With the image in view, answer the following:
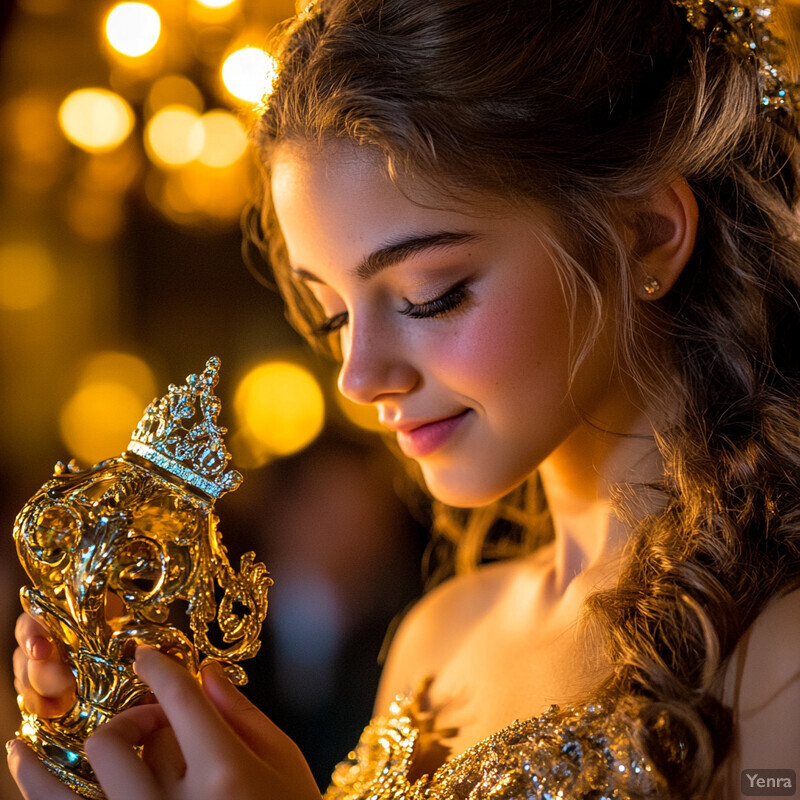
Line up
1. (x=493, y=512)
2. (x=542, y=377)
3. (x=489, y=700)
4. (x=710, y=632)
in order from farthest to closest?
(x=493, y=512), (x=489, y=700), (x=542, y=377), (x=710, y=632)

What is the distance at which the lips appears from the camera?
3.15ft

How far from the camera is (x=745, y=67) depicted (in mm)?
1022

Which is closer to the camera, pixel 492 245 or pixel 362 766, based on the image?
pixel 492 245

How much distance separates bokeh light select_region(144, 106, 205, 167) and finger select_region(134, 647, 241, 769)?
56.4 inches

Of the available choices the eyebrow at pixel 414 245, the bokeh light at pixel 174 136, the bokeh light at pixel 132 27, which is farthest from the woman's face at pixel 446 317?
the bokeh light at pixel 174 136

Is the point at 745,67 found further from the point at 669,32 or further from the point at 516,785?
the point at 516,785

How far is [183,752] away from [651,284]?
640 mm

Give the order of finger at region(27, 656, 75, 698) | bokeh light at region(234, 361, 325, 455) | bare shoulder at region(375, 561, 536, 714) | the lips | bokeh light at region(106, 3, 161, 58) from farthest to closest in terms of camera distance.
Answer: bokeh light at region(234, 361, 325, 455) → bokeh light at region(106, 3, 161, 58) → bare shoulder at region(375, 561, 536, 714) → the lips → finger at region(27, 656, 75, 698)

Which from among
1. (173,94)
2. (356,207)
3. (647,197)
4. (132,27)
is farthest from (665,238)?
(173,94)

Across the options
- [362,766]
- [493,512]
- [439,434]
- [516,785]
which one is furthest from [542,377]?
[493,512]

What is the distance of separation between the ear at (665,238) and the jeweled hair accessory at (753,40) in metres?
0.17

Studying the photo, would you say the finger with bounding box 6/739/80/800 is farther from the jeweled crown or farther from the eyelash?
the eyelash

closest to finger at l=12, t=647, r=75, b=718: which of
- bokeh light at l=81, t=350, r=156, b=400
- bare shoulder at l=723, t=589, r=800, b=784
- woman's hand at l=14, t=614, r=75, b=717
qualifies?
woman's hand at l=14, t=614, r=75, b=717

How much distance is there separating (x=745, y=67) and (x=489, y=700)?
0.76 meters
